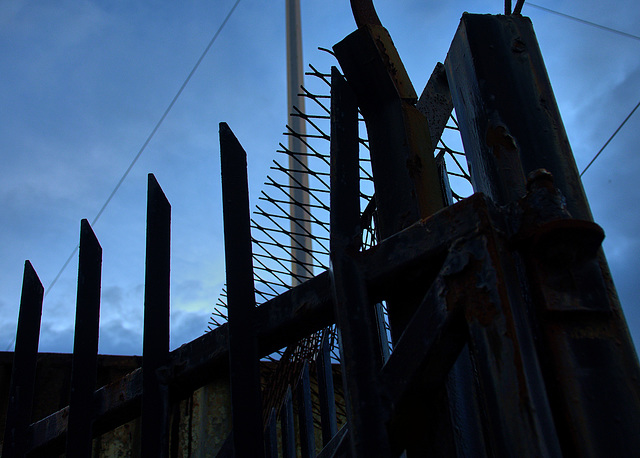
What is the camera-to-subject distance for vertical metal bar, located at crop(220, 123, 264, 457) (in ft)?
3.73

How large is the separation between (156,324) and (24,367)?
72cm

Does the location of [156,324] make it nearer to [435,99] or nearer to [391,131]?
[391,131]

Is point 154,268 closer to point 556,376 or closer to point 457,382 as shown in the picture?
point 457,382

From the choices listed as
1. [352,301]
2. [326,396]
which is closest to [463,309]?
[352,301]

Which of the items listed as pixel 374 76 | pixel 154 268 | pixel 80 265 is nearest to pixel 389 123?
pixel 374 76

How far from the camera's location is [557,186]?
94 centimetres

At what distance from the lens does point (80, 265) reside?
1.55m

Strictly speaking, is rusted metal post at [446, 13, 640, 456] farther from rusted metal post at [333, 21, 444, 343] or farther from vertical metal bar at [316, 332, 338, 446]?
vertical metal bar at [316, 332, 338, 446]

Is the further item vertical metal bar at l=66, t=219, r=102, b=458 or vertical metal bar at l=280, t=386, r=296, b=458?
vertical metal bar at l=280, t=386, r=296, b=458

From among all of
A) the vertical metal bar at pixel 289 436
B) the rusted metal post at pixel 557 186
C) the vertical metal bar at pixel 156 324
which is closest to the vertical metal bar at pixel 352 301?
the rusted metal post at pixel 557 186

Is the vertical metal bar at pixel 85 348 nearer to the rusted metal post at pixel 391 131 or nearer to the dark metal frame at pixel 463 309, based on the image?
the dark metal frame at pixel 463 309

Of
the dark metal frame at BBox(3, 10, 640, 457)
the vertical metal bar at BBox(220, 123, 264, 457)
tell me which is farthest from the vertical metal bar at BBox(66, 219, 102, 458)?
the vertical metal bar at BBox(220, 123, 264, 457)

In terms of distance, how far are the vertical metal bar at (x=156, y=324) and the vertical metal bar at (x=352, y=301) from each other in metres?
0.54

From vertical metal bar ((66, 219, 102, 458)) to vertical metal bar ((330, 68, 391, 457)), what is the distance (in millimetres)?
814
